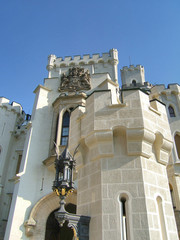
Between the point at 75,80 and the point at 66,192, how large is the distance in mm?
11762

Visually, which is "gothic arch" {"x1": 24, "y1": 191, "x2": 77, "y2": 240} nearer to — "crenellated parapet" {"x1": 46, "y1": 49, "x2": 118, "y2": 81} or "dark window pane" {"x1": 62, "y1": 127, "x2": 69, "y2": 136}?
"dark window pane" {"x1": 62, "y1": 127, "x2": 69, "y2": 136}

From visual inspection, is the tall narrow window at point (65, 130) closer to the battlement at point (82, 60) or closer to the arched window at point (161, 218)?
the battlement at point (82, 60)

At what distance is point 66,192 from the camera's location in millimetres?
4215

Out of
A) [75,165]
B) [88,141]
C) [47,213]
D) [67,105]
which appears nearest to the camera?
[88,141]

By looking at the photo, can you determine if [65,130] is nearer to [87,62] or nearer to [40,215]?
[40,215]

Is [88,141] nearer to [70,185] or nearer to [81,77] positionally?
[70,185]

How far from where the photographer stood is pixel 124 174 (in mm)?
4098

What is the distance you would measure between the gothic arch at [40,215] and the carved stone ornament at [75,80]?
23.2 feet

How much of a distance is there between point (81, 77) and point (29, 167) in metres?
7.23

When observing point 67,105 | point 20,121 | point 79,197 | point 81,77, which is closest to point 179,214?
point 79,197

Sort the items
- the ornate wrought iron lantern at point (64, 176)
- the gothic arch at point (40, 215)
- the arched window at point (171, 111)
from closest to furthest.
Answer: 1. the ornate wrought iron lantern at point (64, 176)
2. the gothic arch at point (40, 215)
3. the arched window at point (171, 111)

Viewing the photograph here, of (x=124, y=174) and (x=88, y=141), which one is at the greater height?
(x=88, y=141)

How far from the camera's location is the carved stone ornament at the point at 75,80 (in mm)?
14750

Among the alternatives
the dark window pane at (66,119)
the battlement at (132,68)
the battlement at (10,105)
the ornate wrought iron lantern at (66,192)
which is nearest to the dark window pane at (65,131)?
the dark window pane at (66,119)
